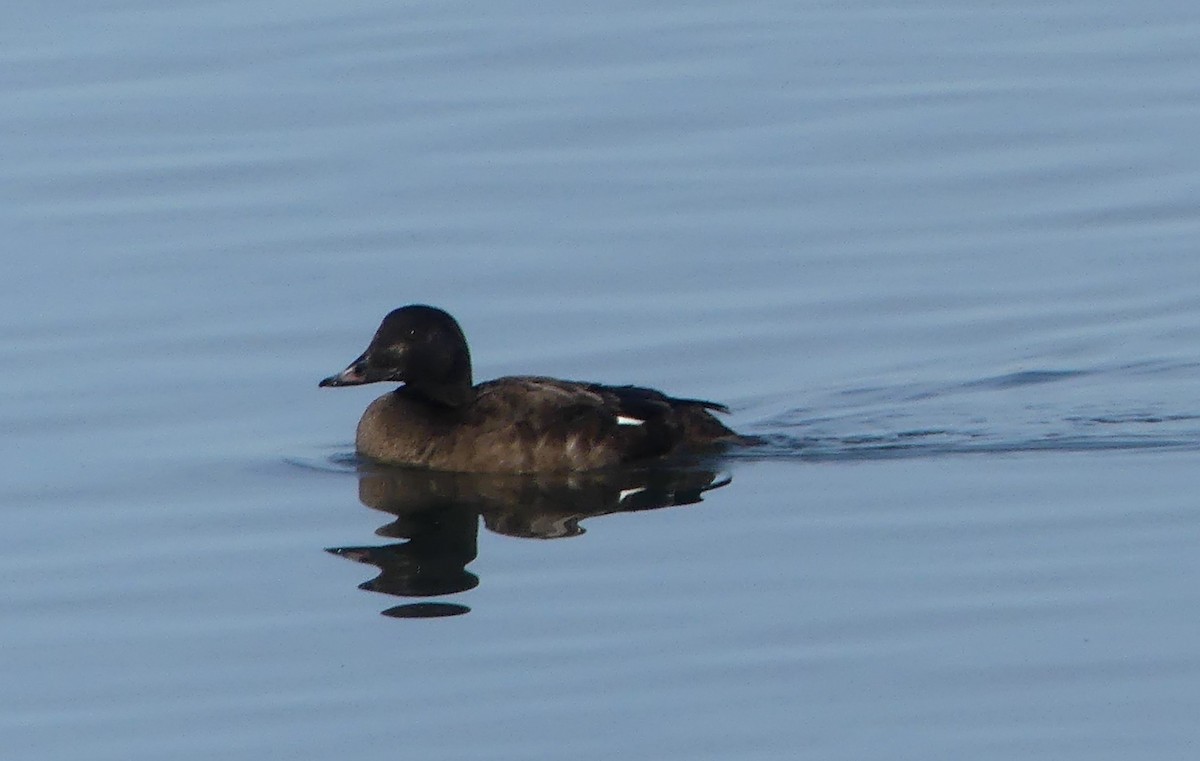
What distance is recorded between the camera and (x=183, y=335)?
12.7 m

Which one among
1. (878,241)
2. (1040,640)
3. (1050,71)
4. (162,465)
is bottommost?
(1040,640)

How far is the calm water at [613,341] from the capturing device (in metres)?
7.96

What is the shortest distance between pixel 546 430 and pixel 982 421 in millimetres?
2004

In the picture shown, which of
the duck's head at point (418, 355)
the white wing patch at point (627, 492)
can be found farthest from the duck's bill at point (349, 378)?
the white wing patch at point (627, 492)

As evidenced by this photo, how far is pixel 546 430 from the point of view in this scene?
36.5 feet

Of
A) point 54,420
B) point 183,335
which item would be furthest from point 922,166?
point 54,420

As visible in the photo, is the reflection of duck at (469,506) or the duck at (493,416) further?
the duck at (493,416)

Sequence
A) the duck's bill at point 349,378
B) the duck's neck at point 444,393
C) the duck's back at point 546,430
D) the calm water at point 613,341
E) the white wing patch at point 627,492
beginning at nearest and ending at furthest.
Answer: the calm water at point 613,341 < the white wing patch at point 627,492 < the duck's back at point 546,430 < the duck's bill at point 349,378 < the duck's neck at point 444,393

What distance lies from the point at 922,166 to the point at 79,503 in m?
6.56

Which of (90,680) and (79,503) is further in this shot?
(79,503)

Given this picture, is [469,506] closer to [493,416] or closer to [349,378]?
[493,416]

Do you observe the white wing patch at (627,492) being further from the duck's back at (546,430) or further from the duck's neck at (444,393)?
the duck's neck at (444,393)

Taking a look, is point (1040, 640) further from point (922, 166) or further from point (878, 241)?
point (922, 166)

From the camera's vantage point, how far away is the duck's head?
11.5 meters
